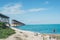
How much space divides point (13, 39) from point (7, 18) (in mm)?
34864

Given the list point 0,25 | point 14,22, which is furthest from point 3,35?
point 14,22

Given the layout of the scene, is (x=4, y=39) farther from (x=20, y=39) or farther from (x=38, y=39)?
(x=38, y=39)

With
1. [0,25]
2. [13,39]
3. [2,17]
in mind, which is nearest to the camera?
[13,39]

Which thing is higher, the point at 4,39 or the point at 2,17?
the point at 2,17

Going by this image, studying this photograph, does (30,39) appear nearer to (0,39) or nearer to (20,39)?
(20,39)

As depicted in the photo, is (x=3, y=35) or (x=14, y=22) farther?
(x=14, y=22)

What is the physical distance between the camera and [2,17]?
65250 mm

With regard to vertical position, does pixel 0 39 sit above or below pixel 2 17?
below

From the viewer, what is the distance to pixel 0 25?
51.5 m

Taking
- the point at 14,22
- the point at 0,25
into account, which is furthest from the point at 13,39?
the point at 14,22

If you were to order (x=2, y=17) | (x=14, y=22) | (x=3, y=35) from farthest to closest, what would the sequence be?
(x=14, y=22) < (x=2, y=17) < (x=3, y=35)

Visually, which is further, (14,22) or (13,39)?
(14,22)

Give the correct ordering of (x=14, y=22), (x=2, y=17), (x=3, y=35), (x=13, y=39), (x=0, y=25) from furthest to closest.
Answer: (x=14, y=22) < (x=2, y=17) < (x=0, y=25) < (x=3, y=35) < (x=13, y=39)

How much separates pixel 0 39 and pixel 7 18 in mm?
33010
